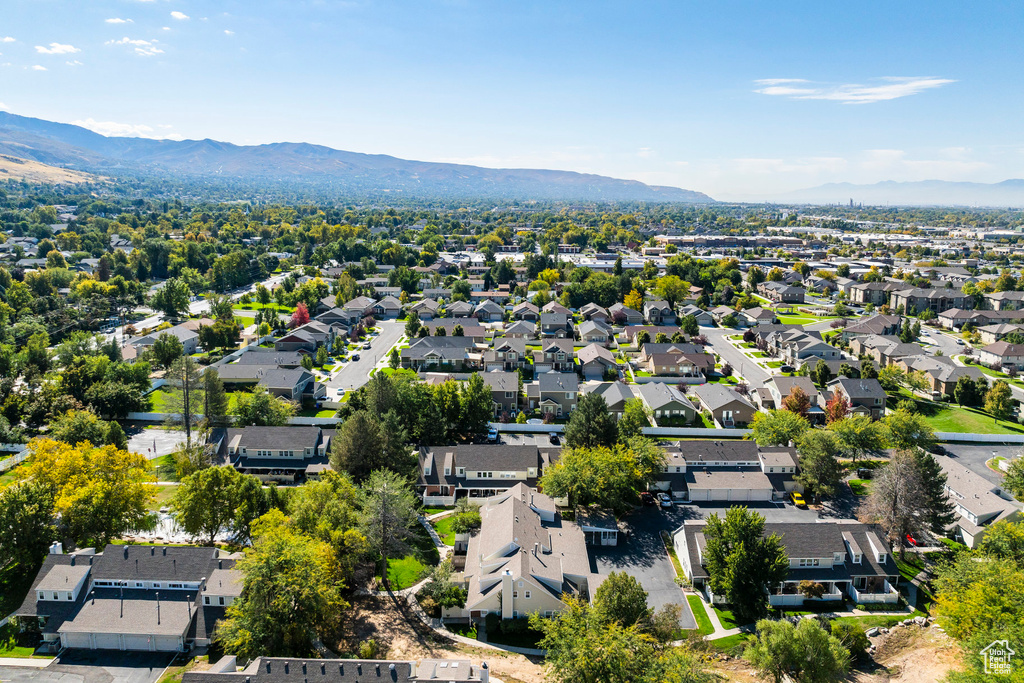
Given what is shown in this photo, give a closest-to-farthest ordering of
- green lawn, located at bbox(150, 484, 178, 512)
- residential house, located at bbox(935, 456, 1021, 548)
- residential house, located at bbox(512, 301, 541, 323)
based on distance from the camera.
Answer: residential house, located at bbox(935, 456, 1021, 548), green lawn, located at bbox(150, 484, 178, 512), residential house, located at bbox(512, 301, 541, 323)

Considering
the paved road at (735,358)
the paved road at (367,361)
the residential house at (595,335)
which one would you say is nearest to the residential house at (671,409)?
the paved road at (735,358)

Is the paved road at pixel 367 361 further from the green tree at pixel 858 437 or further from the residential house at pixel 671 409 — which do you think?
the green tree at pixel 858 437

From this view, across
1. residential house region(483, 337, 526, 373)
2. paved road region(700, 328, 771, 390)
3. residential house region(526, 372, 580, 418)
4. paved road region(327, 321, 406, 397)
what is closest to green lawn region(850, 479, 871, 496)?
paved road region(700, 328, 771, 390)

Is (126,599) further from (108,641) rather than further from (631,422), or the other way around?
(631,422)

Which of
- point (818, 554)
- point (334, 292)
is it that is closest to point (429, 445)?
point (818, 554)

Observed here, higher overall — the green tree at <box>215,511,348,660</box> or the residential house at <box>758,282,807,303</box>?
the residential house at <box>758,282,807,303</box>

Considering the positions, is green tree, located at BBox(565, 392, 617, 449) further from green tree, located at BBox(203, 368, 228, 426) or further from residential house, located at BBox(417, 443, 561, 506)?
green tree, located at BBox(203, 368, 228, 426)

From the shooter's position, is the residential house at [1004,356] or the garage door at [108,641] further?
the residential house at [1004,356]
